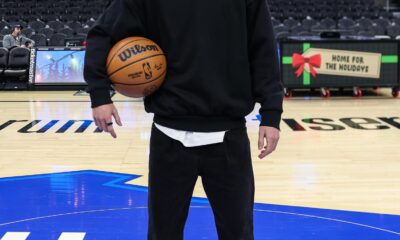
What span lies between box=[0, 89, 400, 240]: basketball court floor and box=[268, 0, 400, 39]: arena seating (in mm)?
8179

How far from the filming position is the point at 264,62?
225cm

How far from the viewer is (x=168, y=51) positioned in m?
2.21

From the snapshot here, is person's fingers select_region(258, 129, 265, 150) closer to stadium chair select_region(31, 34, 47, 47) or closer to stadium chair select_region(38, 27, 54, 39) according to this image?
stadium chair select_region(31, 34, 47, 47)

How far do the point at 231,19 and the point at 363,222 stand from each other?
2.25 metres

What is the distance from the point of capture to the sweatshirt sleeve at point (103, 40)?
2209 millimetres

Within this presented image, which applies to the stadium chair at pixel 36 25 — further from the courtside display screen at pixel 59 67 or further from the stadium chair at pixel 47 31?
the courtside display screen at pixel 59 67

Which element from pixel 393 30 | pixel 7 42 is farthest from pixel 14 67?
pixel 393 30

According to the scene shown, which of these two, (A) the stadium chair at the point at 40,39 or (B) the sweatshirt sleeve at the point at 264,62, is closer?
(B) the sweatshirt sleeve at the point at 264,62

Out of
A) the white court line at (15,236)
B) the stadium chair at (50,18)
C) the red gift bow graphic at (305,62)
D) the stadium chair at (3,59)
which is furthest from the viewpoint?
the stadium chair at (50,18)

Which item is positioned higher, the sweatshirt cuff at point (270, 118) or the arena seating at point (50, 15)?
the sweatshirt cuff at point (270, 118)

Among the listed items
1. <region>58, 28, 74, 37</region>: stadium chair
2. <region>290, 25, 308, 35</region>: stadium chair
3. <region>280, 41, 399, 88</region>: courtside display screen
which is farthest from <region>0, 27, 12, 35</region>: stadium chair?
<region>280, 41, 399, 88</region>: courtside display screen

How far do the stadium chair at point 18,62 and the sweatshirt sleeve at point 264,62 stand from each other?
35.5 ft

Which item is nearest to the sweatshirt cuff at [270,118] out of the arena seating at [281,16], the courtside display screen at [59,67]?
the courtside display screen at [59,67]

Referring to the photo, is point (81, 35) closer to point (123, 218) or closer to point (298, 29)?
point (298, 29)
